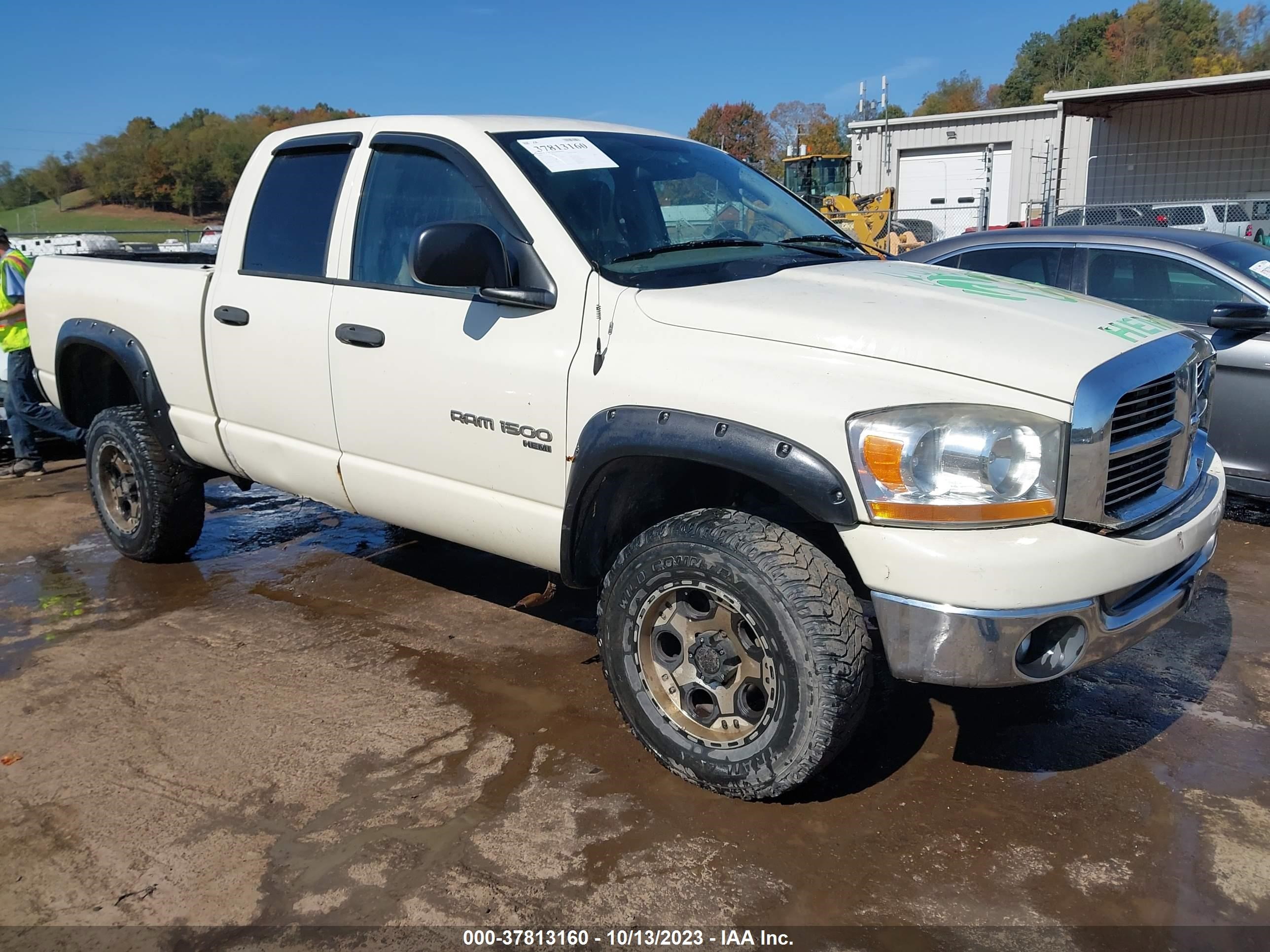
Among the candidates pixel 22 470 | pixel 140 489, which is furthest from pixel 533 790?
pixel 22 470

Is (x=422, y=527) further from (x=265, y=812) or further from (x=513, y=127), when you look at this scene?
(x=513, y=127)

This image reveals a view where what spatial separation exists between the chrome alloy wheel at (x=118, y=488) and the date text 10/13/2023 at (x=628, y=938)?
3730mm

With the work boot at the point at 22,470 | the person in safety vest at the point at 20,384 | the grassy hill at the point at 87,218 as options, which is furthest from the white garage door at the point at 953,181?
the work boot at the point at 22,470

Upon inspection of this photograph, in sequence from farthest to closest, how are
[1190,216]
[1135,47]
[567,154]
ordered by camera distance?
1. [1135,47]
2. [1190,216]
3. [567,154]

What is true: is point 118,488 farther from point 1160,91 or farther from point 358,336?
point 1160,91

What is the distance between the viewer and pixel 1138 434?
9.68 ft

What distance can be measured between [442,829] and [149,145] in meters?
43.4

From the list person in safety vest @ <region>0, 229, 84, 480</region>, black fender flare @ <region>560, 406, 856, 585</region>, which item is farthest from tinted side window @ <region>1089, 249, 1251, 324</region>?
person in safety vest @ <region>0, 229, 84, 480</region>

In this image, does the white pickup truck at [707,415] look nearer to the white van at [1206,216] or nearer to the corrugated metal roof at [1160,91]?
the white van at [1206,216]

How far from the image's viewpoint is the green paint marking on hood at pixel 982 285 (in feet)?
11.0

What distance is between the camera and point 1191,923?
2668mm

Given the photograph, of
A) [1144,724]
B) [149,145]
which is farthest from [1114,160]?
[149,145]

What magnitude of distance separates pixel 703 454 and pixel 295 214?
96.3 inches

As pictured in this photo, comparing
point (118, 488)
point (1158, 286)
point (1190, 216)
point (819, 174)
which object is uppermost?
point (819, 174)
